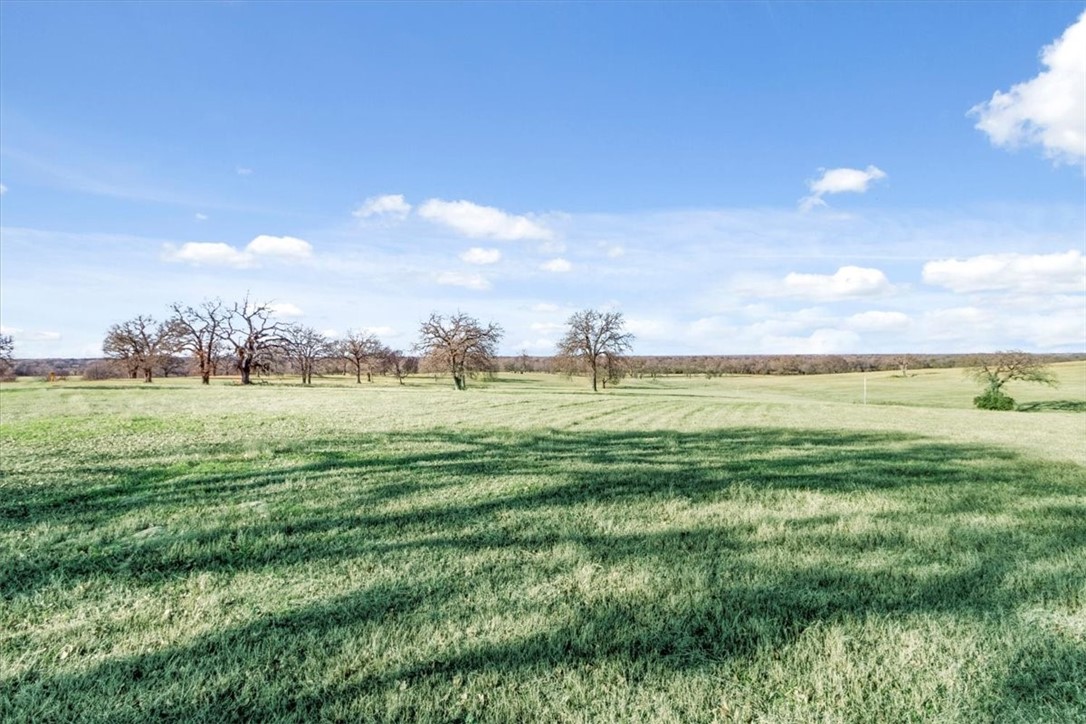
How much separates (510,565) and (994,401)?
55987 mm

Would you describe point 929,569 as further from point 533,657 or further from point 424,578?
point 424,578

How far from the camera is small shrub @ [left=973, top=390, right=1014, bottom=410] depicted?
149 feet

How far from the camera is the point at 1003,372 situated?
50031mm

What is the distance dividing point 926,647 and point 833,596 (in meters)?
0.69

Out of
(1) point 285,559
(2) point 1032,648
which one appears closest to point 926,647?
(2) point 1032,648

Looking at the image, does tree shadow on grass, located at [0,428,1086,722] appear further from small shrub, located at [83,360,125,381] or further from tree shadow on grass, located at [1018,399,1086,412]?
small shrub, located at [83,360,125,381]

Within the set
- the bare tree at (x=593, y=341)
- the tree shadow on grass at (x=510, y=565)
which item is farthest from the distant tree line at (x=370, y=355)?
the tree shadow on grass at (x=510, y=565)

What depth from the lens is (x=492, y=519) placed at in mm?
5766

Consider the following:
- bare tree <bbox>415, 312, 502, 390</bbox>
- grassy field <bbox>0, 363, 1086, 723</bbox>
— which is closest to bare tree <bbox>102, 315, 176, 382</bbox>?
bare tree <bbox>415, 312, 502, 390</bbox>

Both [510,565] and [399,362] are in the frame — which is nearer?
[510,565]

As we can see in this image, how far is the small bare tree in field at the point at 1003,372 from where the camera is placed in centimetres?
4653

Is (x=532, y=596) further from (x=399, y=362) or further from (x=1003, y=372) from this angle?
(x=399, y=362)

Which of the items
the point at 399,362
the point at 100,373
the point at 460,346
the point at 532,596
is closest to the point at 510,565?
the point at 532,596

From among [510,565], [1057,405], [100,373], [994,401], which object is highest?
[100,373]
